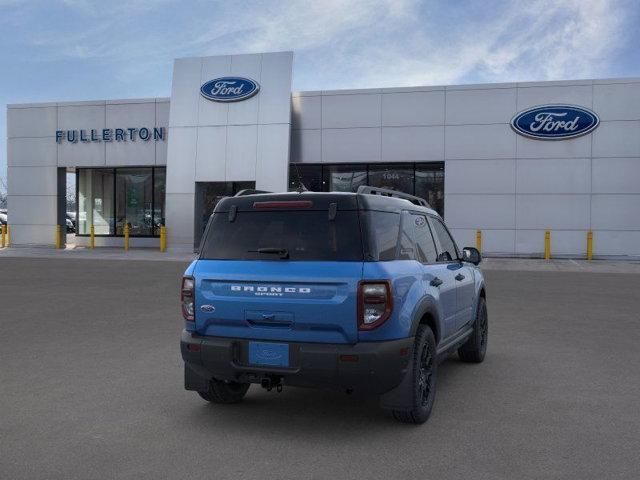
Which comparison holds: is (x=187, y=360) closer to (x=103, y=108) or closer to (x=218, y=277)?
(x=218, y=277)

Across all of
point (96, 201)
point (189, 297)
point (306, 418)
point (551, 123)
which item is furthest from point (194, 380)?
point (96, 201)

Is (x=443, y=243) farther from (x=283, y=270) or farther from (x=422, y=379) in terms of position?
(x=283, y=270)

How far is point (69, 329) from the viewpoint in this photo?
29.6 ft

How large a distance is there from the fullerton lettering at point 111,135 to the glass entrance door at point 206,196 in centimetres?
326

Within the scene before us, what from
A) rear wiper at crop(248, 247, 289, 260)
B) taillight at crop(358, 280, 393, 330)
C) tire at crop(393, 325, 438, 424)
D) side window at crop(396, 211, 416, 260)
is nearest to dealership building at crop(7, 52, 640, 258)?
side window at crop(396, 211, 416, 260)

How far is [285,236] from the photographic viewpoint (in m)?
4.80

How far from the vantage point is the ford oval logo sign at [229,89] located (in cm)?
2506

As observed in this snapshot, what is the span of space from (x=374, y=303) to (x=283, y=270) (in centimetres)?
71

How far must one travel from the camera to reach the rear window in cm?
462

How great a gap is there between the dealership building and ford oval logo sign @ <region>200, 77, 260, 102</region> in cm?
6

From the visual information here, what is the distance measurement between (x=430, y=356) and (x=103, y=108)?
25.8m

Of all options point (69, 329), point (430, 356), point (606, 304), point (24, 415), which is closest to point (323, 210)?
point (430, 356)

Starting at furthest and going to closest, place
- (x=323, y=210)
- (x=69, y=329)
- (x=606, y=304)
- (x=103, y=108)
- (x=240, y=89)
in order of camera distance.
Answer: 1. (x=103, y=108)
2. (x=240, y=89)
3. (x=606, y=304)
4. (x=69, y=329)
5. (x=323, y=210)

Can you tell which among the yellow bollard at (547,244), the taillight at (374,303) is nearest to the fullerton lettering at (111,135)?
the yellow bollard at (547,244)
